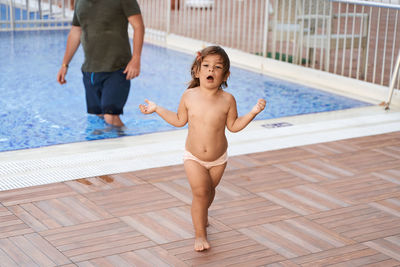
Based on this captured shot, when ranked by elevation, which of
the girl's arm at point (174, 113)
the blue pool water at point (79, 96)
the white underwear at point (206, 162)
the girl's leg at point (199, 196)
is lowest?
the blue pool water at point (79, 96)

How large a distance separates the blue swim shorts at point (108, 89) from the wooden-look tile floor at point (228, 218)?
4.79 feet

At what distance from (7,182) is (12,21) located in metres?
8.72

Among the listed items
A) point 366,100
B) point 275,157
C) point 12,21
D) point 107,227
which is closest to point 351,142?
point 275,157

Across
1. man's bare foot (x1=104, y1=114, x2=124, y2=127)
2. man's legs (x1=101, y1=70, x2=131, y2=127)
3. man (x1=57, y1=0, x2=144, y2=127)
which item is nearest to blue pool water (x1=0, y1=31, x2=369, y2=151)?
man's bare foot (x1=104, y1=114, x2=124, y2=127)

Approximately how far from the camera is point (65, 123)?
7.12m

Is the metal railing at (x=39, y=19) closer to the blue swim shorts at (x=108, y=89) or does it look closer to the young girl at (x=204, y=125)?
the blue swim shorts at (x=108, y=89)

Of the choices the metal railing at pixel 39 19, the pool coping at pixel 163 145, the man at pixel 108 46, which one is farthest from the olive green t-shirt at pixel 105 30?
the metal railing at pixel 39 19

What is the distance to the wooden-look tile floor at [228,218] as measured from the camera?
3584mm

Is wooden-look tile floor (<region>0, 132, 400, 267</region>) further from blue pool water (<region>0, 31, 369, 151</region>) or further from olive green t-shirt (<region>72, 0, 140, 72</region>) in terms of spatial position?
blue pool water (<region>0, 31, 369, 151</region>)

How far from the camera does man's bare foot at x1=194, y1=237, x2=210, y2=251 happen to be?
362 centimetres

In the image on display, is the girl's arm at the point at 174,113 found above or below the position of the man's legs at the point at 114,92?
above

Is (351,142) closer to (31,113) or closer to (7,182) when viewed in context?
(7,182)

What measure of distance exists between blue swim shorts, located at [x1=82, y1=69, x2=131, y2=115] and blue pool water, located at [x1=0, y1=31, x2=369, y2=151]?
1.08ft

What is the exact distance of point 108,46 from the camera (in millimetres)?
6129
